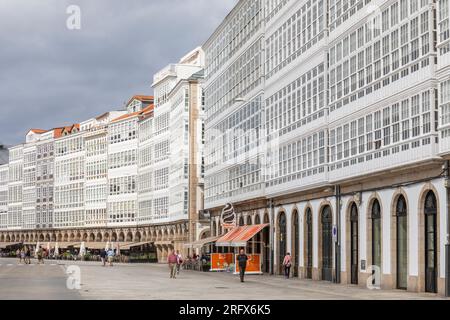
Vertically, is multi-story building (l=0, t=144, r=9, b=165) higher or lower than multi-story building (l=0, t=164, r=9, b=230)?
higher

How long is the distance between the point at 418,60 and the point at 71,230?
11260 centimetres

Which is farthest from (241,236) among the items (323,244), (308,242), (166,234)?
(166,234)

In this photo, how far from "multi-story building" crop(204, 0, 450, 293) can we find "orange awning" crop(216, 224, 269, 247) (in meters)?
0.89

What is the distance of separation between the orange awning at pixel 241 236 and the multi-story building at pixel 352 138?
89 centimetres

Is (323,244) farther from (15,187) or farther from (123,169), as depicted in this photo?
(15,187)

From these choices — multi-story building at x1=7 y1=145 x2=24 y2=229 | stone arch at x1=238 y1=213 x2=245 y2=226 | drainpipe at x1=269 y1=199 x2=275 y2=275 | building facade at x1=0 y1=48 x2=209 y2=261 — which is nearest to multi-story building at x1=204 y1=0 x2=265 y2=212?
drainpipe at x1=269 y1=199 x2=275 y2=275

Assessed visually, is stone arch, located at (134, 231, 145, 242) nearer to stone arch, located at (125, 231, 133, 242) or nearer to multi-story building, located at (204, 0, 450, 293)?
stone arch, located at (125, 231, 133, 242)

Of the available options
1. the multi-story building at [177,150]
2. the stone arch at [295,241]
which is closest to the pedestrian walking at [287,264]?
the stone arch at [295,241]

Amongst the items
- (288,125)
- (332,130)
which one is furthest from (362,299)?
(288,125)

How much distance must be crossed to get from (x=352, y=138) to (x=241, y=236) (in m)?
20.4

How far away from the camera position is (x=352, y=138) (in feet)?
142

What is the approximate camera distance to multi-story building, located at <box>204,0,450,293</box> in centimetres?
3531

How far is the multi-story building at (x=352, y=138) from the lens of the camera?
116ft

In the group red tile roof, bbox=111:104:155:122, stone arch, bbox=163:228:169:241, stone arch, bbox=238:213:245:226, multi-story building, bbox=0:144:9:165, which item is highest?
red tile roof, bbox=111:104:155:122
